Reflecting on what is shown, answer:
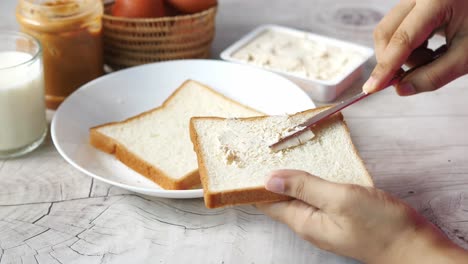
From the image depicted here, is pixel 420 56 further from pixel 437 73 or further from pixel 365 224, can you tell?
pixel 365 224

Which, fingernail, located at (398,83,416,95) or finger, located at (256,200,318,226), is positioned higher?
fingernail, located at (398,83,416,95)

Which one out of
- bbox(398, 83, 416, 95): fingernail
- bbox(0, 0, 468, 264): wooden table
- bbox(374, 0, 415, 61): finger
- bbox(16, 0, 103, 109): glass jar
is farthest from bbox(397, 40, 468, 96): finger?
bbox(16, 0, 103, 109): glass jar

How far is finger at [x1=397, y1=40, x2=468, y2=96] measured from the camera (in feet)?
4.46

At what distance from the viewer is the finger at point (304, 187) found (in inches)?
44.3

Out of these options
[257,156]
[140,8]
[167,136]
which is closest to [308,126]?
[257,156]

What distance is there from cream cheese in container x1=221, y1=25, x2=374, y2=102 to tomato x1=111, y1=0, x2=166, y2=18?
253 mm

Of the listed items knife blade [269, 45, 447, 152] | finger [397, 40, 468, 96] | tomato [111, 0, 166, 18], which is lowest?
tomato [111, 0, 166, 18]

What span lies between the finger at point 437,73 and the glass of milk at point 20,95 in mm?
908

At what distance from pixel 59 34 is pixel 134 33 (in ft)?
0.85

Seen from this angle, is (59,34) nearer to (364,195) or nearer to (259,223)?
(259,223)

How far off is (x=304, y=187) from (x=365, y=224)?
0.43 feet

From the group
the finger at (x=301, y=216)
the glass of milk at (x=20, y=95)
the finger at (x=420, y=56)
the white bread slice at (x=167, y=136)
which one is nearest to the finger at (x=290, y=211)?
the finger at (x=301, y=216)

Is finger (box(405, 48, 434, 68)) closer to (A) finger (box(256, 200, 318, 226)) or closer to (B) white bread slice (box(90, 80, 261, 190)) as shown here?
(B) white bread slice (box(90, 80, 261, 190))

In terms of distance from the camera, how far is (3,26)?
2.26 meters
